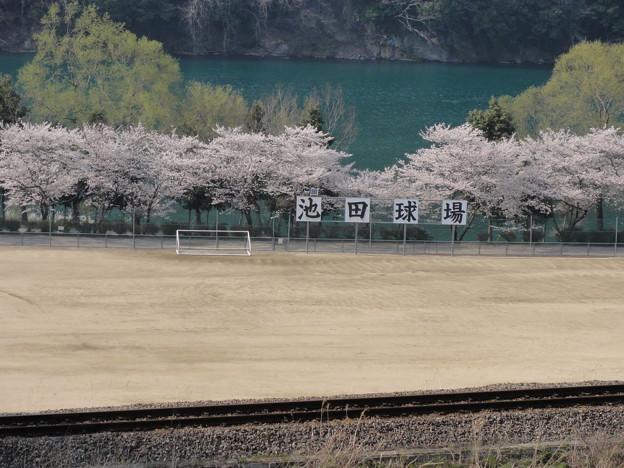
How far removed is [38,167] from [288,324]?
2331 cm

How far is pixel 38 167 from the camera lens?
4675 cm

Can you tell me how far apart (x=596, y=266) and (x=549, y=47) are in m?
68.4

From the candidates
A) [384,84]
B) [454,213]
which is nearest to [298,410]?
[454,213]

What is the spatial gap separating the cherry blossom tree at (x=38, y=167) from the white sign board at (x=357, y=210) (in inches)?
578

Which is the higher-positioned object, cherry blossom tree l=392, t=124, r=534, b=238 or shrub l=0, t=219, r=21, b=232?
cherry blossom tree l=392, t=124, r=534, b=238

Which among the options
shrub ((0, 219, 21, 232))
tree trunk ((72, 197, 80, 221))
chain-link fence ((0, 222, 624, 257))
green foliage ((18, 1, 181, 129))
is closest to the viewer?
chain-link fence ((0, 222, 624, 257))

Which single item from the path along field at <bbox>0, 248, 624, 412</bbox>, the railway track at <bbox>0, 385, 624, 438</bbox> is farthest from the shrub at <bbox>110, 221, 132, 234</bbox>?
the railway track at <bbox>0, 385, 624, 438</bbox>

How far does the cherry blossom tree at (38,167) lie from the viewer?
46625 millimetres

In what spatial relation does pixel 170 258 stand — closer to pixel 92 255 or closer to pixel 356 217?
pixel 92 255

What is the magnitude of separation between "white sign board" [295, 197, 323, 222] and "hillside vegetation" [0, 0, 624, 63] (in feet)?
199

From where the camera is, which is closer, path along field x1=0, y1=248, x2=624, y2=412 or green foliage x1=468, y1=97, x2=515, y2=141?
path along field x1=0, y1=248, x2=624, y2=412

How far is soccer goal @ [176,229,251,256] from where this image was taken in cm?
4128

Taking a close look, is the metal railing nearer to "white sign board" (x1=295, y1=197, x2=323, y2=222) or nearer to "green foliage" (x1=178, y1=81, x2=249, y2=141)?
"white sign board" (x1=295, y1=197, x2=323, y2=222)

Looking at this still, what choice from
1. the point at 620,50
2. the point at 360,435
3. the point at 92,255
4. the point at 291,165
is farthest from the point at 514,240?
the point at 360,435
